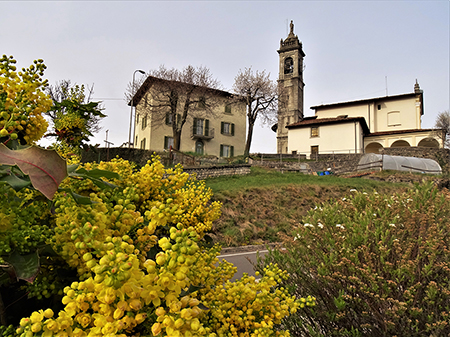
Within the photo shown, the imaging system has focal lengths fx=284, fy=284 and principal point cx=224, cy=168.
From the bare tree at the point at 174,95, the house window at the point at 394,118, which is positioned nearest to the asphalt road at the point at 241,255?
the bare tree at the point at 174,95

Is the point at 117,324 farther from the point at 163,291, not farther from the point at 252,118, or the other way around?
the point at 252,118

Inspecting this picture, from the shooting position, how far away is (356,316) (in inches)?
97.8

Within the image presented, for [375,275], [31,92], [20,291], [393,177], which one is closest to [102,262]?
[20,291]

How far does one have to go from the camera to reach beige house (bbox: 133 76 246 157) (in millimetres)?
28344

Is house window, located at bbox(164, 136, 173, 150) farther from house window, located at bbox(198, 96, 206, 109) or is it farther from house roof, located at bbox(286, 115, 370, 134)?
house roof, located at bbox(286, 115, 370, 134)

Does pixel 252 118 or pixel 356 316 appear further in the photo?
pixel 252 118

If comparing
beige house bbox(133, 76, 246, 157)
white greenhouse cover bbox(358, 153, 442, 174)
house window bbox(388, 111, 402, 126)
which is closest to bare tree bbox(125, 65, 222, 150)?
Result: beige house bbox(133, 76, 246, 157)

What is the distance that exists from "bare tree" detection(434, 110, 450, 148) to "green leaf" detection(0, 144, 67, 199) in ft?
132

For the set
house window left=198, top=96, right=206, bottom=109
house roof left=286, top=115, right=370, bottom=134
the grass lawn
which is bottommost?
the grass lawn

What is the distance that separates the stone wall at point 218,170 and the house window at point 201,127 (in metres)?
11.5

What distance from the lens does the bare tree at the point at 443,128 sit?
32.3 m

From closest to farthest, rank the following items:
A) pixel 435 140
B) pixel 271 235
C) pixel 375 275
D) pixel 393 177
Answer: pixel 375 275, pixel 271 235, pixel 393 177, pixel 435 140

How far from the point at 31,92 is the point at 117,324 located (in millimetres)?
1028

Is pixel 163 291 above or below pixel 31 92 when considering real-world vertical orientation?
below
